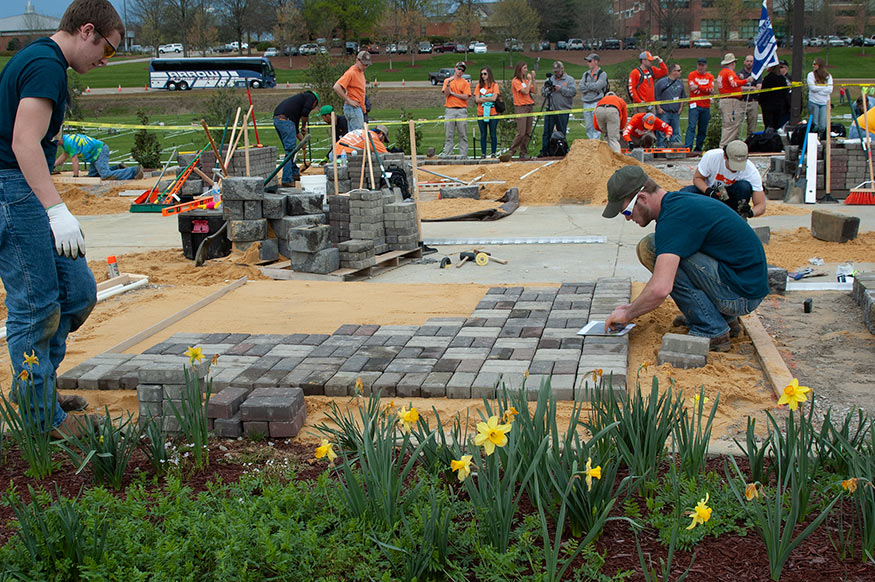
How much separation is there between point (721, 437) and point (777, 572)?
1451mm

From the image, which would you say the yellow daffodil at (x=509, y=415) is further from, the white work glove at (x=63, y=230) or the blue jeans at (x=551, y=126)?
the blue jeans at (x=551, y=126)

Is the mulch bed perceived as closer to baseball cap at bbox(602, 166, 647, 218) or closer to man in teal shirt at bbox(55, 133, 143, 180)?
baseball cap at bbox(602, 166, 647, 218)

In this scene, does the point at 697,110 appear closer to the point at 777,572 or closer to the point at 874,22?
the point at 777,572

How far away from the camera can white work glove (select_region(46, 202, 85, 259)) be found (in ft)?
13.1

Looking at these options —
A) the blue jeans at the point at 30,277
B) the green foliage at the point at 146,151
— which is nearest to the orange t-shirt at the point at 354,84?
the green foliage at the point at 146,151

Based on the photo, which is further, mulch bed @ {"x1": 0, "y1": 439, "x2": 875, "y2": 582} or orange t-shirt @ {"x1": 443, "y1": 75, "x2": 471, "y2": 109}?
orange t-shirt @ {"x1": 443, "y1": 75, "x2": 471, "y2": 109}

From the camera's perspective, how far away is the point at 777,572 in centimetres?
277

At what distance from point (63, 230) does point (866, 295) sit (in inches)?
203

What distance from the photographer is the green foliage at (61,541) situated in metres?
2.85

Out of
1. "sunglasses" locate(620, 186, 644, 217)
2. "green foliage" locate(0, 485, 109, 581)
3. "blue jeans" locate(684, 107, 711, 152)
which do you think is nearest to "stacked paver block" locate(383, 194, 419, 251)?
"sunglasses" locate(620, 186, 644, 217)

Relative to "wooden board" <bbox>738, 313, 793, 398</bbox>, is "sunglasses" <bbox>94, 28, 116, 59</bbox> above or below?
above

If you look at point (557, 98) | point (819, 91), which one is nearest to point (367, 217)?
point (819, 91)

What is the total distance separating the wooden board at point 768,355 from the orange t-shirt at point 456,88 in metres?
12.9

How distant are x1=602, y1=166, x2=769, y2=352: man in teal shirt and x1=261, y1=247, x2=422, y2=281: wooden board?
3642 millimetres
